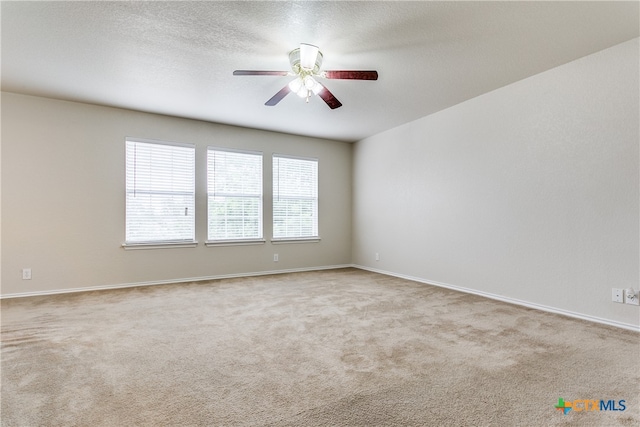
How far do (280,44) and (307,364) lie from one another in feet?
8.57

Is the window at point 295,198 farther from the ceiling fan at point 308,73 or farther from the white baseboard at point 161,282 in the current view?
the ceiling fan at point 308,73

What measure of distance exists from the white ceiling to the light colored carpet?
2515mm

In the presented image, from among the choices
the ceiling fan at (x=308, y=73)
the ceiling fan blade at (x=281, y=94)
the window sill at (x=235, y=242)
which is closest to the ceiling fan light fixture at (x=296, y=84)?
the ceiling fan at (x=308, y=73)

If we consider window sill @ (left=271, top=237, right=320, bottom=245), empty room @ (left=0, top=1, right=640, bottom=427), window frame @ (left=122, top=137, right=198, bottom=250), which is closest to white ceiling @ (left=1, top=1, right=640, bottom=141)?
empty room @ (left=0, top=1, right=640, bottom=427)

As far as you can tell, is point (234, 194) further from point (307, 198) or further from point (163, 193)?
point (307, 198)

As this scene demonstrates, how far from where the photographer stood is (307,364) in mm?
2105

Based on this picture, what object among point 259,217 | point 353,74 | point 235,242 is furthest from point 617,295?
point 235,242

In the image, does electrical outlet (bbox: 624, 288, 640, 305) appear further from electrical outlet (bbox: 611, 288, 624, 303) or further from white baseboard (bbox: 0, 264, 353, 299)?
white baseboard (bbox: 0, 264, 353, 299)

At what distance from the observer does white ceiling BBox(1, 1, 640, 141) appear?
2.33 metres

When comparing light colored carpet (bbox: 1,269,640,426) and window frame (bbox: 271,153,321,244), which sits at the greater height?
window frame (bbox: 271,153,321,244)

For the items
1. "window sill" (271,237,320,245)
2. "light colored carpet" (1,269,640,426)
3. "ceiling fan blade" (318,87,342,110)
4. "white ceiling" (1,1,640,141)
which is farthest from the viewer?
"window sill" (271,237,320,245)

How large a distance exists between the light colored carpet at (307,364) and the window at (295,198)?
7.57 ft

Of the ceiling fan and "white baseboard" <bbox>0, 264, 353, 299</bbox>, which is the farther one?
"white baseboard" <bbox>0, 264, 353, 299</bbox>

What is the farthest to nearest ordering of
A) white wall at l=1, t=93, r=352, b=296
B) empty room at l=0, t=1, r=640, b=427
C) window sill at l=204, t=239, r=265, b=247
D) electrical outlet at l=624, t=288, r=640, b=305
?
window sill at l=204, t=239, r=265, b=247 → white wall at l=1, t=93, r=352, b=296 → electrical outlet at l=624, t=288, r=640, b=305 → empty room at l=0, t=1, r=640, b=427
